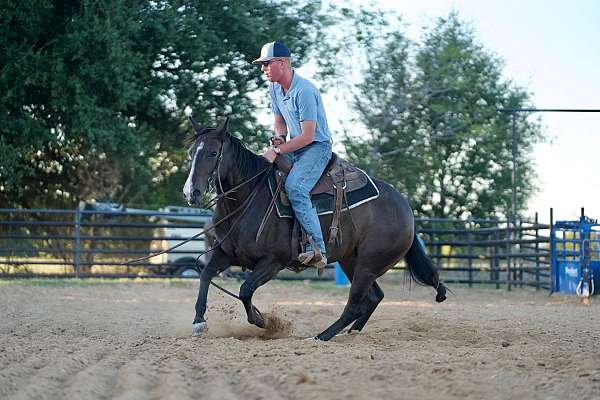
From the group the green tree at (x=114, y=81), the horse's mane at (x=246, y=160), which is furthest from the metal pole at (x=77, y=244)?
the horse's mane at (x=246, y=160)

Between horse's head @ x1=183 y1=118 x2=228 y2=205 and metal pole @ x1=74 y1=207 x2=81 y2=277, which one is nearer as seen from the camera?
horse's head @ x1=183 y1=118 x2=228 y2=205

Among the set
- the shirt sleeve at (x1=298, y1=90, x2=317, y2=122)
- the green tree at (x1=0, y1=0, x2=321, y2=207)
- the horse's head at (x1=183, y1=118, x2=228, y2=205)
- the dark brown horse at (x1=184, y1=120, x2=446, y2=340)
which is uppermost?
the green tree at (x1=0, y1=0, x2=321, y2=207)

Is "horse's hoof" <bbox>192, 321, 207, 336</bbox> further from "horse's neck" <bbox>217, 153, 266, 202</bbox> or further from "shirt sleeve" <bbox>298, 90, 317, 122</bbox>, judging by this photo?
"shirt sleeve" <bbox>298, 90, 317, 122</bbox>

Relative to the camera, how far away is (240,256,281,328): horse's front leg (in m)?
7.41

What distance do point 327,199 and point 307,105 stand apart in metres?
0.90

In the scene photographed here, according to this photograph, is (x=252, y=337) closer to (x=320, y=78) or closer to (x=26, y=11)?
(x=26, y=11)

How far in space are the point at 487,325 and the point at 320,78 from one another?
16288 mm

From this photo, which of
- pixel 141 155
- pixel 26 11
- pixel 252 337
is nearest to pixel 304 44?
pixel 141 155

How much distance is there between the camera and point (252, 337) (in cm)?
Result: 790

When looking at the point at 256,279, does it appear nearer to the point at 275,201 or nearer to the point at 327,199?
the point at 275,201

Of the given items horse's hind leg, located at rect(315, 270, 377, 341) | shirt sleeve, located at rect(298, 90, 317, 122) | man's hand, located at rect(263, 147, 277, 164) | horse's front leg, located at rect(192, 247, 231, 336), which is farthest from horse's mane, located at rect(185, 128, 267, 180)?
horse's hind leg, located at rect(315, 270, 377, 341)

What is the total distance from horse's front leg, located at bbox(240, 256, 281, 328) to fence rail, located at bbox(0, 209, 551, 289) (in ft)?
25.8

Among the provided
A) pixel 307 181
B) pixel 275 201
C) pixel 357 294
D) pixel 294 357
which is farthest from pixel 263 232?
pixel 294 357

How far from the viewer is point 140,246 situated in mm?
24828
